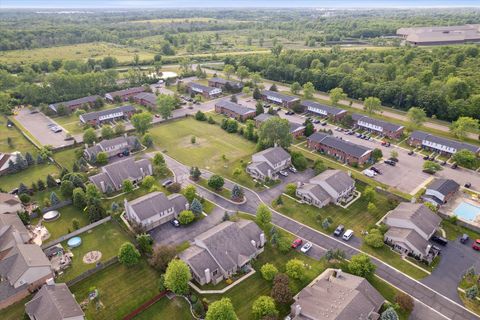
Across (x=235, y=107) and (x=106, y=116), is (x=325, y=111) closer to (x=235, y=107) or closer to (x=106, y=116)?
(x=235, y=107)

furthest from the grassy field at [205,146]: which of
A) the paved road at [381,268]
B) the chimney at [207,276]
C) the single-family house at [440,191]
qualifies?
the single-family house at [440,191]

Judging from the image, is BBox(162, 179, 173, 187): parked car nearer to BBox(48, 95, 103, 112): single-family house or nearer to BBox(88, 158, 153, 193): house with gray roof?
BBox(88, 158, 153, 193): house with gray roof

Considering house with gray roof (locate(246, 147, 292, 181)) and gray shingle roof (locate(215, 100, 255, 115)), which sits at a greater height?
house with gray roof (locate(246, 147, 292, 181))

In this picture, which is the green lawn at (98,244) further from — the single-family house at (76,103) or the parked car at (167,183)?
the single-family house at (76,103)

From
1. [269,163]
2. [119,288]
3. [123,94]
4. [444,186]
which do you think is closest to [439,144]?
[444,186]

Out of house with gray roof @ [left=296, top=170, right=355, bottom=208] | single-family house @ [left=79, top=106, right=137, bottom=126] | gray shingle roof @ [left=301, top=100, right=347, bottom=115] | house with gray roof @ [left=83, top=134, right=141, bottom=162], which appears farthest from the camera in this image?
gray shingle roof @ [left=301, top=100, right=347, bottom=115]

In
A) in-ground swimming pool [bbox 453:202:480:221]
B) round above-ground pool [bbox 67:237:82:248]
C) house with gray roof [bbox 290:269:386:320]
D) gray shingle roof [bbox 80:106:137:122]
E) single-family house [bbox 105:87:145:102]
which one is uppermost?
house with gray roof [bbox 290:269:386:320]

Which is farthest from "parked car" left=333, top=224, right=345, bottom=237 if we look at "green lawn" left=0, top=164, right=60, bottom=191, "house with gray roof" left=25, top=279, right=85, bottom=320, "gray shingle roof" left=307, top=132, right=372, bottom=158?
"green lawn" left=0, top=164, right=60, bottom=191

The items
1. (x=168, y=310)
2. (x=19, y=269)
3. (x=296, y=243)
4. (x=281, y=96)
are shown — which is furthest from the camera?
(x=281, y=96)
